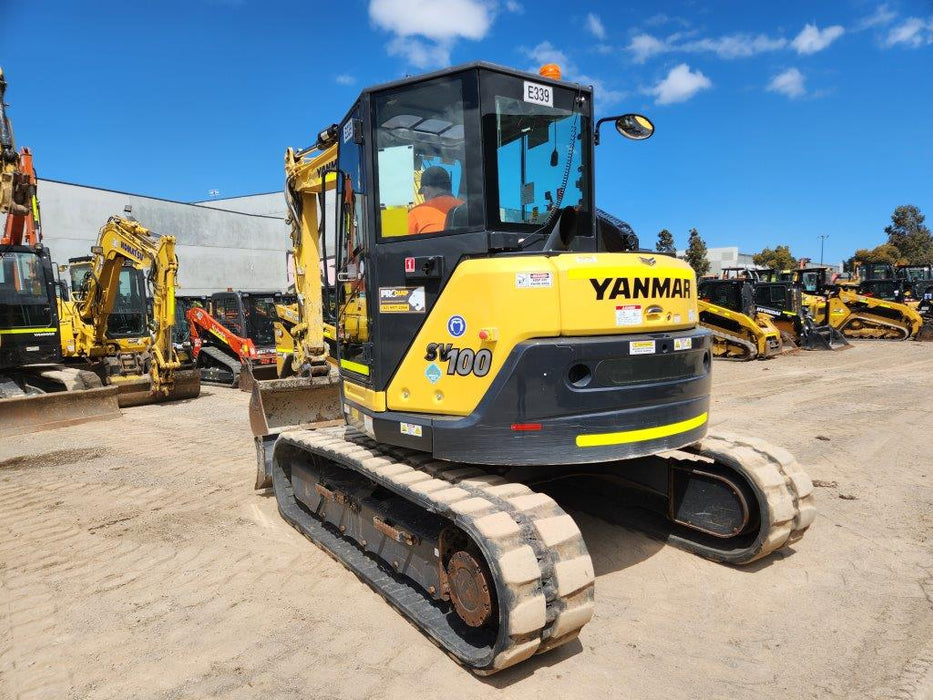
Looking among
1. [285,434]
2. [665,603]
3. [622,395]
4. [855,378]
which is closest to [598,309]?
[622,395]

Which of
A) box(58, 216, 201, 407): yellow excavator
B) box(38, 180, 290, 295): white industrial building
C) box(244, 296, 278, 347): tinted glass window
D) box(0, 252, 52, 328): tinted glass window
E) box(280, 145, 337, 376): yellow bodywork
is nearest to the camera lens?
box(280, 145, 337, 376): yellow bodywork

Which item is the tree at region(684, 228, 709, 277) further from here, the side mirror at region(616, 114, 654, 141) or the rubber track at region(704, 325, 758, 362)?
the side mirror at region(616, 114, 654, 141)

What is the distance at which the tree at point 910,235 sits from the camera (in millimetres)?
46406

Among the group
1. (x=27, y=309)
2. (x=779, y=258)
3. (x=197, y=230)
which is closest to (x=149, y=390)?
(x=27, y=309)

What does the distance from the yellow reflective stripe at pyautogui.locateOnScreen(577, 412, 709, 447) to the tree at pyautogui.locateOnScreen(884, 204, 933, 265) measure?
176 ft

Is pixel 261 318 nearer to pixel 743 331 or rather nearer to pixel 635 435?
pixel 743 331

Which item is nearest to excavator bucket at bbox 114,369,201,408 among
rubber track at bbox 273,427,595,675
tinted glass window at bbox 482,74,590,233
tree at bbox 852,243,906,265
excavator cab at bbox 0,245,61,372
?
excavator cab at bbox 0,245,61,372

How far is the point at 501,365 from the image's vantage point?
2.98 m

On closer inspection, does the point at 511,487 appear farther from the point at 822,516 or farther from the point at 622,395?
the point at 822,516

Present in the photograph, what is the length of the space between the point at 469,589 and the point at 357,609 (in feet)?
2.88

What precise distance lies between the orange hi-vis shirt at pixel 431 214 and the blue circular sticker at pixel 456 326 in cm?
50

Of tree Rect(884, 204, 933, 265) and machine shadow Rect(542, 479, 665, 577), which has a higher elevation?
tree Rect(884, 204, 933, 265)

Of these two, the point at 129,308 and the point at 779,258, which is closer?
the point at 129,308

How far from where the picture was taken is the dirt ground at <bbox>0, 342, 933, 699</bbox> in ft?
9.14
